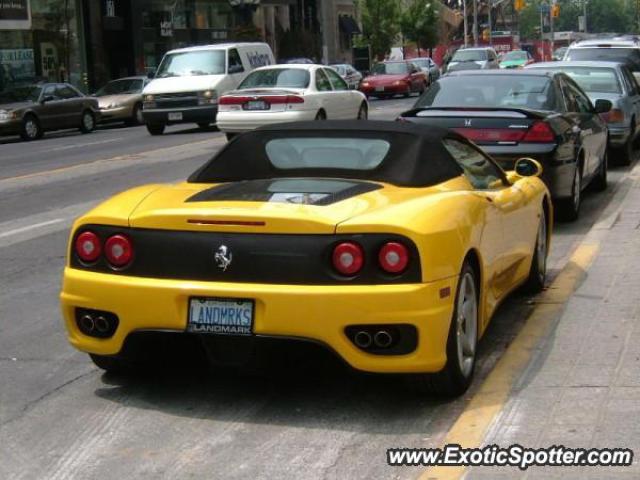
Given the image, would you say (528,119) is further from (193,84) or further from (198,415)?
(193,84)

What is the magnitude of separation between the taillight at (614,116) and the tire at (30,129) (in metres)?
17.3

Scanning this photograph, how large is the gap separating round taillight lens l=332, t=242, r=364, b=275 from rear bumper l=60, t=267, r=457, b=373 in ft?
0.28

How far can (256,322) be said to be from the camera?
17.1 feet

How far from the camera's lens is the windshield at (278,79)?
22266 mm

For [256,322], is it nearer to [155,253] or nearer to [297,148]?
[155,253]

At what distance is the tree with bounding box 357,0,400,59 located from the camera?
2761 inches

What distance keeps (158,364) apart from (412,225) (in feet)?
6.00

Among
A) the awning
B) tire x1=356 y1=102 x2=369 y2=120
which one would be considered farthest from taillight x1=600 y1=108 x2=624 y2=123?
the awning

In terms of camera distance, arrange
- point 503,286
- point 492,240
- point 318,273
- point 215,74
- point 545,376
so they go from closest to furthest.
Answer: point 318,273 → point 545,376 → point 492,240 → point 503,286 → point 215,74

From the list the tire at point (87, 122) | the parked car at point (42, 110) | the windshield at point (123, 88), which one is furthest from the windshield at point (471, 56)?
the parked car at point (42, 110)

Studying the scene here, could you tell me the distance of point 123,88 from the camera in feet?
118

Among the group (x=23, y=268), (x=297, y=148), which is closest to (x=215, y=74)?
(x=23, y=268)

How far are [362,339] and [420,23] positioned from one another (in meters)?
69.7

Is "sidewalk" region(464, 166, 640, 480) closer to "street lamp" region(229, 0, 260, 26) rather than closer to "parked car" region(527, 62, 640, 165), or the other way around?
"parked car" region(527, 62, 640, 165)
